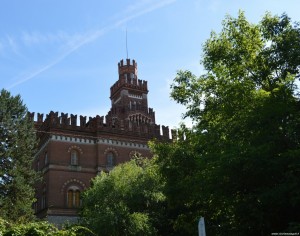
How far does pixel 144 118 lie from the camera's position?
46156 millimetres

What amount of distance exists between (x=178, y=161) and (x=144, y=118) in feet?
98.3

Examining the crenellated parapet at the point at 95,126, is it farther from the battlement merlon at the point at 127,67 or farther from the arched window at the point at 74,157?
the battlement merlon at the point at 127,67

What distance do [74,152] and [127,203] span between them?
13.5 m

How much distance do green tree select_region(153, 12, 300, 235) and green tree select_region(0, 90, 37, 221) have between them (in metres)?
11.8

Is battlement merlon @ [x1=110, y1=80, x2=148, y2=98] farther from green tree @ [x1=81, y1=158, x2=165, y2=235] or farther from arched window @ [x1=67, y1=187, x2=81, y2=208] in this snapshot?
green tree @ [x1=81, y1=158, x2=165, y2=235]

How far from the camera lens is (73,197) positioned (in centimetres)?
3234

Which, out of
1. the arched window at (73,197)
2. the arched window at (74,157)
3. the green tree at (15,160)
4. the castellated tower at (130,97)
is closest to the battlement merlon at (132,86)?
the castellated tower at (130,97)

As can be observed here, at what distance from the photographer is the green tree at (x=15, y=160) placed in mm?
25250

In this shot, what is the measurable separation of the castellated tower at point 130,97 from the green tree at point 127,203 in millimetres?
21482

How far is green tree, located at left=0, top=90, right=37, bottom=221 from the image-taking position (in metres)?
25.2

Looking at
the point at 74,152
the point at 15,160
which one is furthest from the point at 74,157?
the point at 15,160

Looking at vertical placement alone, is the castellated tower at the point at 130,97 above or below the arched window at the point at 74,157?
above

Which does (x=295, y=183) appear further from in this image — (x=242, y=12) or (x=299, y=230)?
(x=242, y=12)

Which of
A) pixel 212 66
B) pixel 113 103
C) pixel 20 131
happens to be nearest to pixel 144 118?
pixel 113 103
